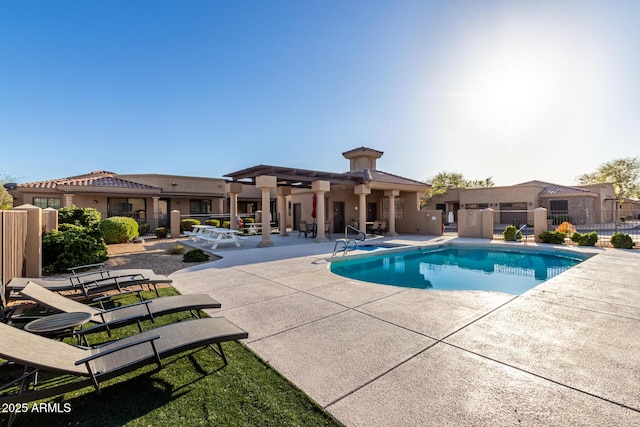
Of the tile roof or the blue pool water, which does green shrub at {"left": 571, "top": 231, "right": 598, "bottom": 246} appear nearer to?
the blue pool water

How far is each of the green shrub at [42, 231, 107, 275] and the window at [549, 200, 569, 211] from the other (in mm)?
35106

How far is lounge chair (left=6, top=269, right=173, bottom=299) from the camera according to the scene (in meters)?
5.06

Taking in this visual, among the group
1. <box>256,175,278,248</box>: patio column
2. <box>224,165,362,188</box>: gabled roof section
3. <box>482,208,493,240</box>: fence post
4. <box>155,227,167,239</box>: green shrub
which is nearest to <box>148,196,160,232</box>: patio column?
<box>155,227,167,239</box>: green shrub

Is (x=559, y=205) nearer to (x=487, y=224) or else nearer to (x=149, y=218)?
(x=487, y=224)

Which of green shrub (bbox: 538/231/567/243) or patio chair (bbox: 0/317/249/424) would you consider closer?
patio chair (bbox: 0/317/249/424)

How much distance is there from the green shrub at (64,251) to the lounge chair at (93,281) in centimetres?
269

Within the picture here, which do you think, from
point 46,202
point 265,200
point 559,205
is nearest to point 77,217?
point 265,200

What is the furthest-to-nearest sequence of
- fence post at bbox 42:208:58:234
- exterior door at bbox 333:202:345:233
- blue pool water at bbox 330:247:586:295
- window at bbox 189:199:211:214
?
window at bbox 189:199:211:214
exterior door at bbox 333:202:345:233
fence post at bbox 42:208:58:234
blue pool water at bbox 330:247:586:295

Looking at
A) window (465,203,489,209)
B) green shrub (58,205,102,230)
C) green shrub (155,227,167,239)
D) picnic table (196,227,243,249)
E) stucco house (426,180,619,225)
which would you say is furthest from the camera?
window (465,203,489,209)

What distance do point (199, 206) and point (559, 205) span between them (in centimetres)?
3422

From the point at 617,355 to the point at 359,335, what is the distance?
2.94m

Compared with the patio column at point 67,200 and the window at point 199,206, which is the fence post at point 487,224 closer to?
the window at point 199,206

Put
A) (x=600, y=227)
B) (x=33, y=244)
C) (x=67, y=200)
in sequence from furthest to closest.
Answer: (x=600, y=227), (x=67, y=200), (x=33, y=244)

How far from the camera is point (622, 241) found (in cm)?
1265
